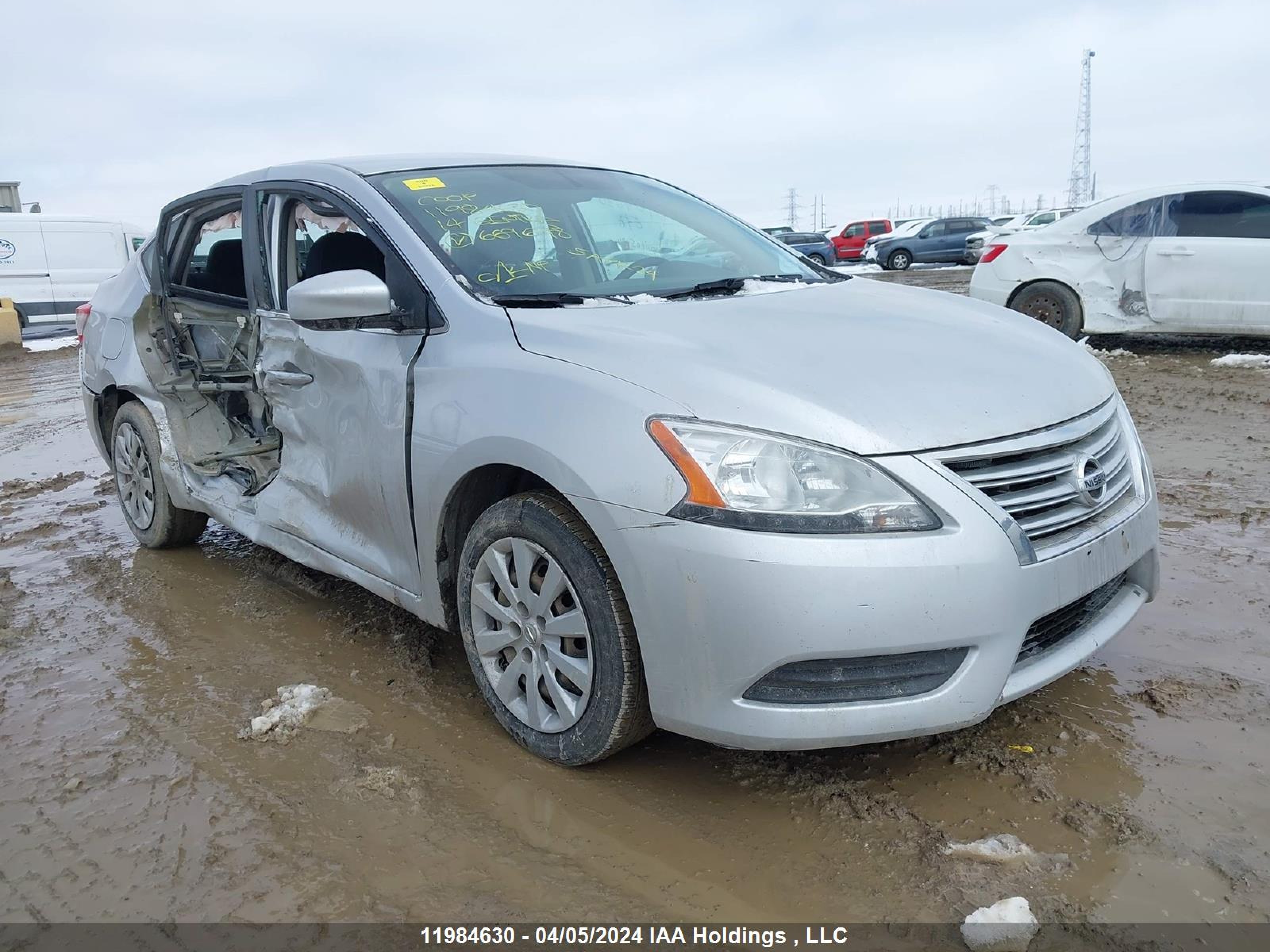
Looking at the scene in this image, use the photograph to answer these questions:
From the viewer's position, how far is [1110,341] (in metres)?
9.71

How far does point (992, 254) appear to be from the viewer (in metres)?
8.84

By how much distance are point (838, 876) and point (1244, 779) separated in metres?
1.07

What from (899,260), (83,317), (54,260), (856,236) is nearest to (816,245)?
(856,236)

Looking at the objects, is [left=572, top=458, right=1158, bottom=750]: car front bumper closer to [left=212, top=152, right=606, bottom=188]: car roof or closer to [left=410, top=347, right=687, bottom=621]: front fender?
[left=410, top=347, right=687, bottom=621]: front fender

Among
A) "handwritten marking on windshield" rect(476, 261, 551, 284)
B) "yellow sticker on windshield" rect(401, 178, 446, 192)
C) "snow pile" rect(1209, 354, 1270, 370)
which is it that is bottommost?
"snow pile" rect(1209, 354, 1270, 370)

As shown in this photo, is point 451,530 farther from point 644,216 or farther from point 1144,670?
point 1144,670

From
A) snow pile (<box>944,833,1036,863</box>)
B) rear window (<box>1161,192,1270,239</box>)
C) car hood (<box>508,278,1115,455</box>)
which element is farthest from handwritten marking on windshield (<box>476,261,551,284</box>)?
rear window (<box>1161,192,1270,239</box>)

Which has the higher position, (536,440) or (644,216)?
(644,216)

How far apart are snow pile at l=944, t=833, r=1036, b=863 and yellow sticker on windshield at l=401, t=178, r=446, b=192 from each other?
96.8 inches

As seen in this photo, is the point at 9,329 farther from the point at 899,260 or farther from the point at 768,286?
the point at 899,260

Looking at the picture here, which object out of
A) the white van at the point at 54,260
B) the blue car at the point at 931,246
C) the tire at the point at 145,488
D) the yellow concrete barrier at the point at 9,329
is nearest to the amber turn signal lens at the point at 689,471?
the tire at the point at 145,488

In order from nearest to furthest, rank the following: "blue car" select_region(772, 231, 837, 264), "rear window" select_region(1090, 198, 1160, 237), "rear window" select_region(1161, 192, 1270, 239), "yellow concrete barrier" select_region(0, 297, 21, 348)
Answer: "rear window" select_region(1161, 192, 1270, 239)
"rear window" select_region(1090, 198, 1160, 237)
"yellow concrete barrier" select_region(0, 297, 21, 348)
"blue car" select_region(772, 231, 837, 264)

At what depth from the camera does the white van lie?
617 inches

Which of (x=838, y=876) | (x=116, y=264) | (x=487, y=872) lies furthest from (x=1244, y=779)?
(x=116, y=264)
